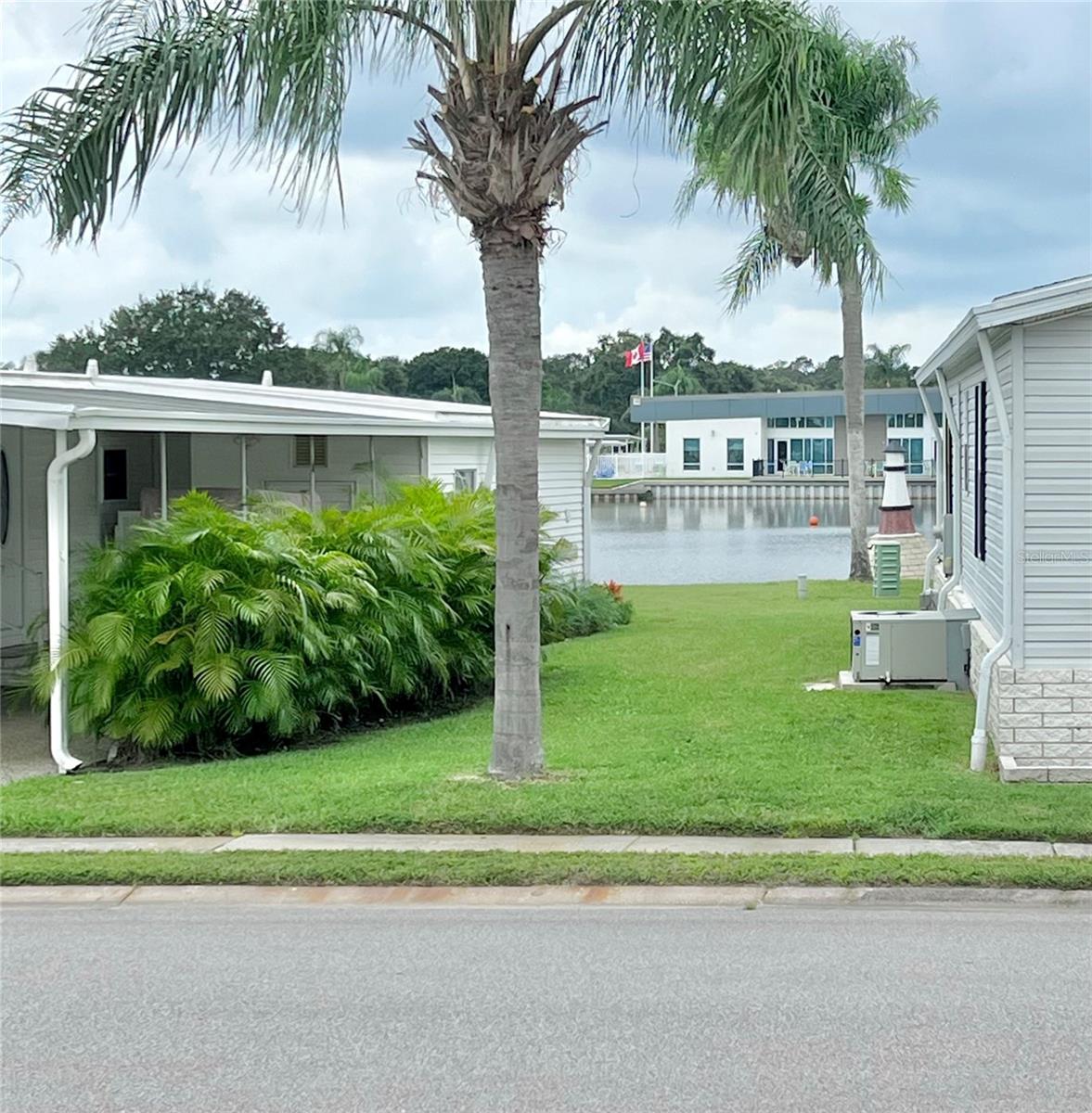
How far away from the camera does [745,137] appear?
10.0m

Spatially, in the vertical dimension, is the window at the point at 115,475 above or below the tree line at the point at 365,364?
below

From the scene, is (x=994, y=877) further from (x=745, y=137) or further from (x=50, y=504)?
(x=50, y=504)

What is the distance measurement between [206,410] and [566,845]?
719 centimetres

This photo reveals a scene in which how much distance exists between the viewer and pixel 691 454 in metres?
92.2

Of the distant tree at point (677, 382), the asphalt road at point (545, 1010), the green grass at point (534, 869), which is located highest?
the distant tree at point (677, 382)

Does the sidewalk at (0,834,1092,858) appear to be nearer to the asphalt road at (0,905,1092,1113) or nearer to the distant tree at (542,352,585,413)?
the asphalt road at (0,905,1092,1113)

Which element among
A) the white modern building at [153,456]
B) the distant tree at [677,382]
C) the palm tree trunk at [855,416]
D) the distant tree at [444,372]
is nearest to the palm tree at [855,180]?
the palm tree trunk at [855,416]

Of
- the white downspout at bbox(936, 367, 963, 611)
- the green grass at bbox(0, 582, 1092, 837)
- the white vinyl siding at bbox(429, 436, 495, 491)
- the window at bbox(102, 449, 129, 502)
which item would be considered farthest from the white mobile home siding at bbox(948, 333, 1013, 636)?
the window at bbox(102, 449, 129, 502)

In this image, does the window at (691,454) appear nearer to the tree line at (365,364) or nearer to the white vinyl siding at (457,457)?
the tree line at (365,364)

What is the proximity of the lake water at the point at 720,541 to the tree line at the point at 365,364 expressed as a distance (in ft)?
21.8

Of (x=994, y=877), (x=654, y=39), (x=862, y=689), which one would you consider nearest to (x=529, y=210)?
(x=654, y=39)

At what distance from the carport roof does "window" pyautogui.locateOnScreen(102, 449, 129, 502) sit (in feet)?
2.33

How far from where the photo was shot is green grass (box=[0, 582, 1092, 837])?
9.08 m

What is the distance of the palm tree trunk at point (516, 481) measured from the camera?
33.8ft
